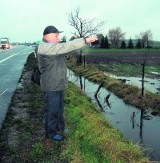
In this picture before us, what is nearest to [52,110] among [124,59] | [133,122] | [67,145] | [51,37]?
[67,145]

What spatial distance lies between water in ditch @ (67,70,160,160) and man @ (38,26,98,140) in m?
1.86

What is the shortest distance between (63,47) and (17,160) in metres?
1.88

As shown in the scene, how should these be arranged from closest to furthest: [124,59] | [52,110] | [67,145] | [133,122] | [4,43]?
[67,145] < [52,110] < [133,122] < [124,59] < [4,43]

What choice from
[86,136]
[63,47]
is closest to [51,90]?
[63,47]

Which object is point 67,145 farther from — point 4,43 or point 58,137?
point 4,43

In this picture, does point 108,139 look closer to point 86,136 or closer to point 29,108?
point 86,136

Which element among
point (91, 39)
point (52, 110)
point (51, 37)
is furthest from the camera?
point (52, 110)

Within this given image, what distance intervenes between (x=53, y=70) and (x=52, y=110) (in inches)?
28.3

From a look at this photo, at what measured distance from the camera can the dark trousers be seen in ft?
20.1

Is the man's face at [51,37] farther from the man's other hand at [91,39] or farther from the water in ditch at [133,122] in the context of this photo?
the water in ditch at [133,122]

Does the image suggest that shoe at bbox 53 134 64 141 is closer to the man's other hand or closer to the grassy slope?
the grassy slope

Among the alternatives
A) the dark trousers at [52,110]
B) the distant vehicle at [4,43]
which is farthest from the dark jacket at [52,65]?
the distant vehicle at [4,43]

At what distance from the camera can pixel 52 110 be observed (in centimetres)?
615

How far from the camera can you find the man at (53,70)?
566 centimetres
